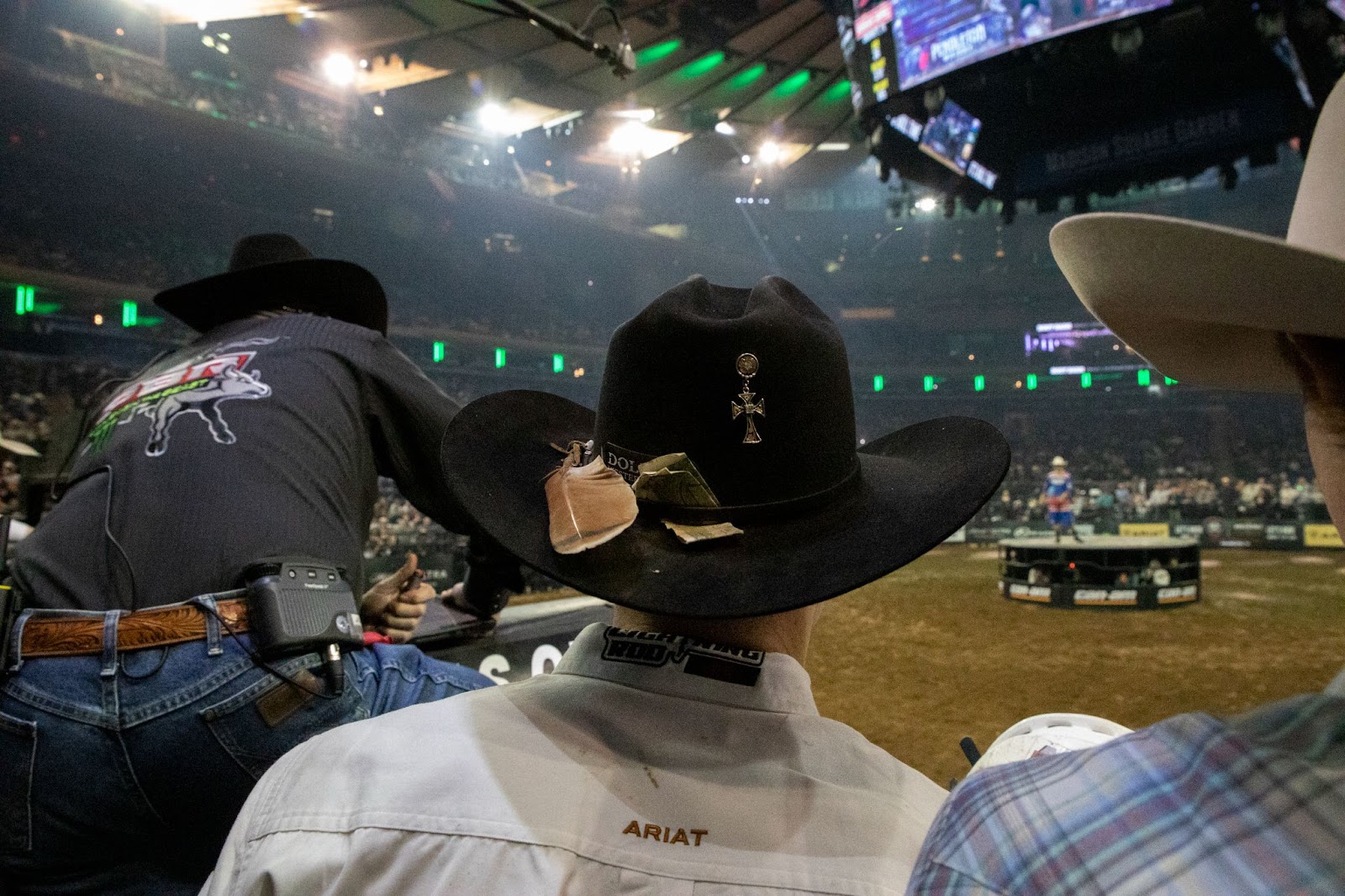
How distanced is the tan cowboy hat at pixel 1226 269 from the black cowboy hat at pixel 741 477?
0.35m

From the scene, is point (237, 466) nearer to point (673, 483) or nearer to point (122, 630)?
point (122, 630)

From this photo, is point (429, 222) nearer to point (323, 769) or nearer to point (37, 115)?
point (37, 115)

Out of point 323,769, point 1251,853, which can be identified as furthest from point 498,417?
point 1251,853

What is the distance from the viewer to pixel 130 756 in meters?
1.37

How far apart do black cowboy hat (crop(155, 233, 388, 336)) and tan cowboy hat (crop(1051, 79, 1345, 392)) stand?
1798mm

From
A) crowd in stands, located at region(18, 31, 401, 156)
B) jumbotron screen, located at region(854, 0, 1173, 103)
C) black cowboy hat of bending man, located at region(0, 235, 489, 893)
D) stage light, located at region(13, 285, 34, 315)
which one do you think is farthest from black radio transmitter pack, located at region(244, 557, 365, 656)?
crowd in stands, located at region(18, 31, 401, 156)

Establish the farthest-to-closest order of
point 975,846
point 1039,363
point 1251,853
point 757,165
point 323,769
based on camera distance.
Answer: point 1039,363, point 757,165, point 323,769, point 975,846, point 1251,853

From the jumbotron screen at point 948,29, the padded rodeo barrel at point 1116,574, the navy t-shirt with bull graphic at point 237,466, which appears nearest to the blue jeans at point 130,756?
the navy t-shirt with bull graphic at point 237,466

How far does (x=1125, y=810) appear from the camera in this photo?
48 centimetres

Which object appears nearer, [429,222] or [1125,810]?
[1125,810]

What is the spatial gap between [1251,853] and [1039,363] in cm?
3453

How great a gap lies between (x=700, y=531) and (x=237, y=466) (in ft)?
3.79

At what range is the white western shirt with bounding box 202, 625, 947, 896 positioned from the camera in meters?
0.76

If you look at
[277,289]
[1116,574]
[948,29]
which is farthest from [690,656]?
[1116,574]
